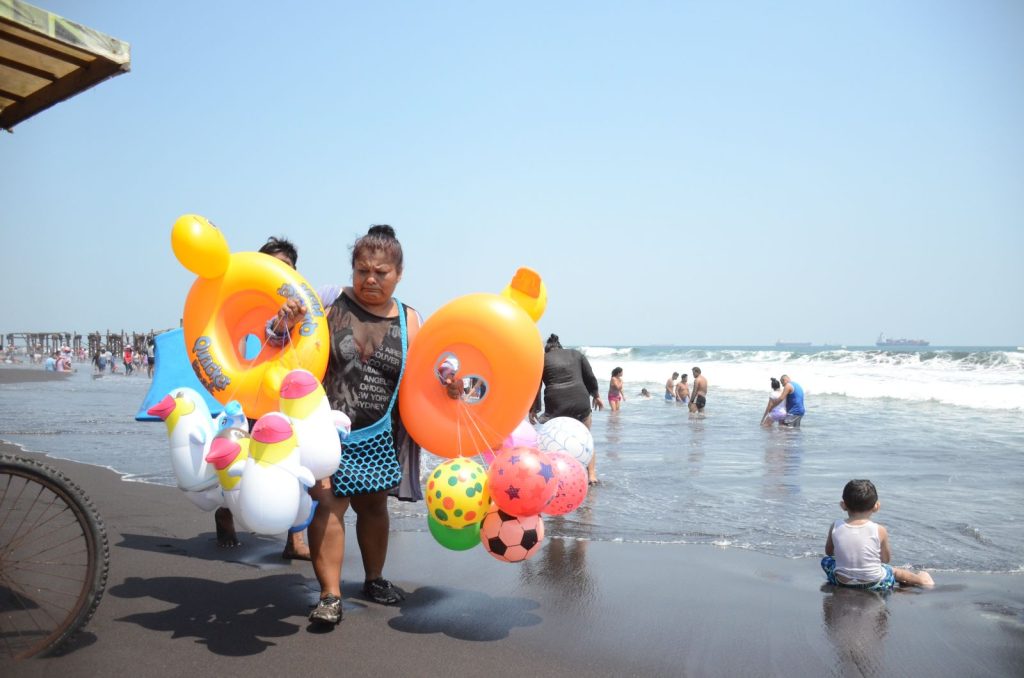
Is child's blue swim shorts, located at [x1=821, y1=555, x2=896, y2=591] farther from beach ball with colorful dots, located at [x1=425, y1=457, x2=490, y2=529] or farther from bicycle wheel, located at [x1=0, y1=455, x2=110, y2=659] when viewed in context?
bicycle wheel, located at [x1=0, y1=455, x2=110, y2=659]

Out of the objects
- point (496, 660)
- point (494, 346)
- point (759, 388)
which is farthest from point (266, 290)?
point (759, 388)

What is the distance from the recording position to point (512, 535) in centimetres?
345

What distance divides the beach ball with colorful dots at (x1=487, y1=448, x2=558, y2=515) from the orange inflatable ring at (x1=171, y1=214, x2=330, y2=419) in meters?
1.05

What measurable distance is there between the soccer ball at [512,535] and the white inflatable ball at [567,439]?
102 cm

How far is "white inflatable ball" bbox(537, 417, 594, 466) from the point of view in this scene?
4.51 m

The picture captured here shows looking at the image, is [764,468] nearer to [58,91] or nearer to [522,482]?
[522,482]

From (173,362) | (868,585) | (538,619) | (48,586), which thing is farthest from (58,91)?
(868,585)

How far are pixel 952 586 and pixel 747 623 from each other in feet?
5.85

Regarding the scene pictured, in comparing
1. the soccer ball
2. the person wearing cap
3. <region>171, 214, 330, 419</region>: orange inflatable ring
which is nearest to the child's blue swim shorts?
the soccer ball

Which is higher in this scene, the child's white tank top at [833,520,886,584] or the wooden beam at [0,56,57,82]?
the wooden beam at [0,56,57,82]

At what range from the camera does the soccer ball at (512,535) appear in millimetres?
3451

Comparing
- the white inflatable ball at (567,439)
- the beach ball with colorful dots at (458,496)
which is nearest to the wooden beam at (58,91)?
the beach ball with colorful dots at (458,496)

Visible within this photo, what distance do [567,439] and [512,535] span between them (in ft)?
3.94

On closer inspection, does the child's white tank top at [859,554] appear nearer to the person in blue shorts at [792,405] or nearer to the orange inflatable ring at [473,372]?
the orange inflatable ring at [473,372]
